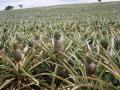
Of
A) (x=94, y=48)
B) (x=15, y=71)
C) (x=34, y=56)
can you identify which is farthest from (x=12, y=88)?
(x=94, y=48)

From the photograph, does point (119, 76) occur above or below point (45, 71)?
above

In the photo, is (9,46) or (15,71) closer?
(15,71)

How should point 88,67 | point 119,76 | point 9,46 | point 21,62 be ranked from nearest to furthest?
point 119,76, point 88,67, point 21,62, point 9,46

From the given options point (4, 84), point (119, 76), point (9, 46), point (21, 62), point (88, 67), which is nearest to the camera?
point (119, 76)

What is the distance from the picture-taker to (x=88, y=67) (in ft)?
15.2

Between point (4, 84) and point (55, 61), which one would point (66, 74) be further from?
point (4, 84)

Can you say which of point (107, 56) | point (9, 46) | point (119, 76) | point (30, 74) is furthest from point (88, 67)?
point (9, 46)

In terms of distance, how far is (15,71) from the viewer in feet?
18.2

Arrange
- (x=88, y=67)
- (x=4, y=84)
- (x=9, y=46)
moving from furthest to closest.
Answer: (x=9, y=46) → (x=4, y=84) → (x=88, y=67)

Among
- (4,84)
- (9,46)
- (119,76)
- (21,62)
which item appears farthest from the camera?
(9,46)

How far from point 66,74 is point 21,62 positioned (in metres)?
0.71

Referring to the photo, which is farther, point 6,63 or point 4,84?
point 6,63

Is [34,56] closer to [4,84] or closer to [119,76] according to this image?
[4,84]

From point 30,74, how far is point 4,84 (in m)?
0.40
